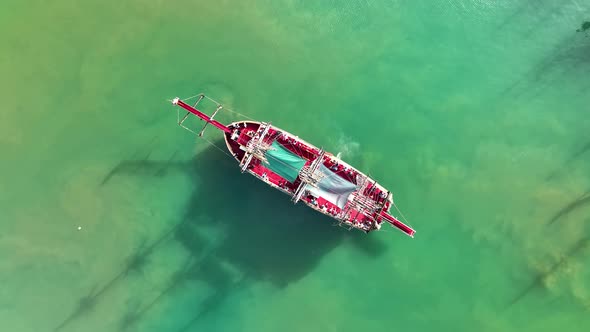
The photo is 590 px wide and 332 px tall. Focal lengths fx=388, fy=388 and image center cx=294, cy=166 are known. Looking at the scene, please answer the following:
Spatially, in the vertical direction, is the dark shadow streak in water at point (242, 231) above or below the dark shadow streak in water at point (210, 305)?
above

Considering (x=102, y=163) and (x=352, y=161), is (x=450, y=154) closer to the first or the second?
(x=352, y=161)

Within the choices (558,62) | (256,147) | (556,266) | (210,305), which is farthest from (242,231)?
(558,62)

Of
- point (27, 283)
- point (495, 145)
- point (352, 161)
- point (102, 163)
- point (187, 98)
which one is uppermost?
point (495, 145)

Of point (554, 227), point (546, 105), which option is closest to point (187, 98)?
point (546, 105)

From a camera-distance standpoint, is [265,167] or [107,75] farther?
[107,75]

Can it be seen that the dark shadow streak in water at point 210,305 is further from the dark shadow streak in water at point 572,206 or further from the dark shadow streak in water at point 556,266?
the dark shadow streak in water at point 572,206

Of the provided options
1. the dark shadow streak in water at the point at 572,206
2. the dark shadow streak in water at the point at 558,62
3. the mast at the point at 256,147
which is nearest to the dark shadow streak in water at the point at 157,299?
the mast at the point at 256,147
